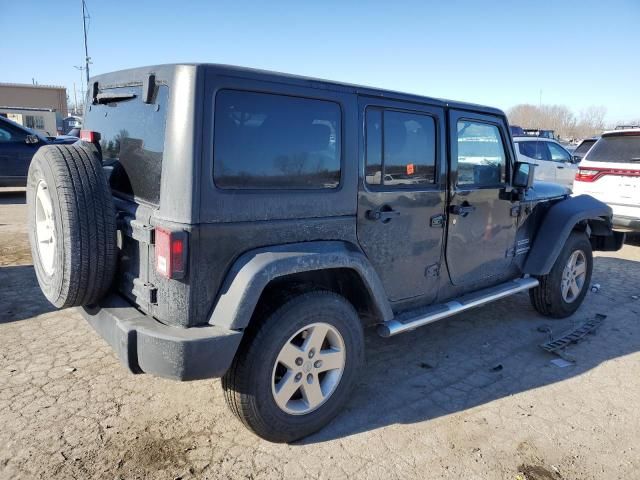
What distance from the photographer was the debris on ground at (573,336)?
4027 mm

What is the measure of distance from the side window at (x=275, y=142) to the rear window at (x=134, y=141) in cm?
33

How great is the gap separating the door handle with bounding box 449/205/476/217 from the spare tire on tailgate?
2.26 meters

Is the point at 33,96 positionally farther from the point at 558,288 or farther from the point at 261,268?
the point at 261,268

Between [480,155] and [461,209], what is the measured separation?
59 centimetres

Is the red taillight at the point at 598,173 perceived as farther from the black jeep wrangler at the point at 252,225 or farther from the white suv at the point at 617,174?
the black jeep wrangler at the point at 252,225

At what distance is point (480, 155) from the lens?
3832 millimetres

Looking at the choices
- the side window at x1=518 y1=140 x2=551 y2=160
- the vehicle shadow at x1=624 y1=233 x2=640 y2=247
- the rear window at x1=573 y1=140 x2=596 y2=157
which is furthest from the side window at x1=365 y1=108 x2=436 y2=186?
the rear window at x1=573 y1=140 x2=596 y2=157

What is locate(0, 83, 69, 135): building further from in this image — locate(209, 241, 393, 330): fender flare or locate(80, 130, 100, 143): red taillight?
locate(209, 241, 393, 330): fender flare

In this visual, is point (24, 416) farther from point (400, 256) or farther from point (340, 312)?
point (400, 256)

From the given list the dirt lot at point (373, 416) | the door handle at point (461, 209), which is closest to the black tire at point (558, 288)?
the dirt lot at point (373, 416)

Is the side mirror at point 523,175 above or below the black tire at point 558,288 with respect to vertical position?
above

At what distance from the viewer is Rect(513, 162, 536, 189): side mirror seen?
3.97 metres

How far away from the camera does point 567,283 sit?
4.70 meters

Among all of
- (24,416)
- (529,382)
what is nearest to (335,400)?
(529,382)
